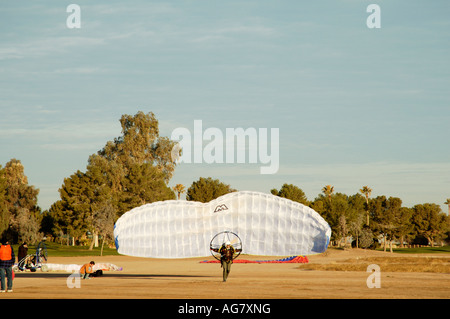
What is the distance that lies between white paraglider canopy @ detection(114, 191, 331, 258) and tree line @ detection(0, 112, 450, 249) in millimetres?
57031

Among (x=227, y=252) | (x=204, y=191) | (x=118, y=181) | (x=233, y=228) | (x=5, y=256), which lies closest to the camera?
(x=5, y=256)

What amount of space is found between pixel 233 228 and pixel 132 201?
7264 centimetres

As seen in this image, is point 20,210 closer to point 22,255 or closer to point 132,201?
point 132,201

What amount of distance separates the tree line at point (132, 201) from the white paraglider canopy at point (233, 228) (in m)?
57.0

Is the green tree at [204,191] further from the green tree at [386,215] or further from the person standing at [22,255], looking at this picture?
the person standing at [22,255]

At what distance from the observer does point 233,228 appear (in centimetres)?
3259

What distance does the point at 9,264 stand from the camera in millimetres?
27562

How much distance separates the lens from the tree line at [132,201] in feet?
330

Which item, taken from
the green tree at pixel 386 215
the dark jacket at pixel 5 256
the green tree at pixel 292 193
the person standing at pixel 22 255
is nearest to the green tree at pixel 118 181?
the green tree at pixel 292 193

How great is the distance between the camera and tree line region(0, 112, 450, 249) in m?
100

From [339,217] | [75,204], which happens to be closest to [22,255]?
[75,204]

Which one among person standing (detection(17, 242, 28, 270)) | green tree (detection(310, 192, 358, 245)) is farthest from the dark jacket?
green tree (detection(310, 192, 358, 245))
